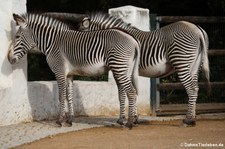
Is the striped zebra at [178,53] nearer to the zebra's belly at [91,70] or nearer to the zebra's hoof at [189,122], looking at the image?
the zebra's hoof at [189,122]

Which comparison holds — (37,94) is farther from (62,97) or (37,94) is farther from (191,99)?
(191,99)

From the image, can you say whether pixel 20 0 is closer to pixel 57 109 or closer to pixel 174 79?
pixel 57 109

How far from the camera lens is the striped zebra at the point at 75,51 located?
960cm

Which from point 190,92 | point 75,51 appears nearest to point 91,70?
point 75,51

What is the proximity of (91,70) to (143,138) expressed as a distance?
1.66 metres

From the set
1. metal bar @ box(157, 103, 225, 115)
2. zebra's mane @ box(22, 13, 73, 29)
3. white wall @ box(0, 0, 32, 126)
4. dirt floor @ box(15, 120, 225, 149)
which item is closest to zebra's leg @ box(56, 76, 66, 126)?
dirt floor @ box(15, 120, 225, 149)

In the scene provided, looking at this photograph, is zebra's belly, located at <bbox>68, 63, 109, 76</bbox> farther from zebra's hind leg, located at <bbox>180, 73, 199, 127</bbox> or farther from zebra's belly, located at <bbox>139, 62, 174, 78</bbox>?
zebra's hind leg, located at <bbox>180, 73, 199, 127</bbox>

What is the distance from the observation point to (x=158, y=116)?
11.8m

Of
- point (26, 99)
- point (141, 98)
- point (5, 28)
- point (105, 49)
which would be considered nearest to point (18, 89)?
point (26, 99)

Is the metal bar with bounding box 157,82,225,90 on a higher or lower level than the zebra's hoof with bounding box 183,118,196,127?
higher

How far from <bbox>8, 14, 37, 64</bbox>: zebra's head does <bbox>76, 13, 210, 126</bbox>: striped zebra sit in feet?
3.16

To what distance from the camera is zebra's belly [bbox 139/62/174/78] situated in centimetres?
1008

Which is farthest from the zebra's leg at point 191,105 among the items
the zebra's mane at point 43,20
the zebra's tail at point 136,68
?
the zebra's mane at point 43,20

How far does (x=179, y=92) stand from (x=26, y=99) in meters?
3.73
